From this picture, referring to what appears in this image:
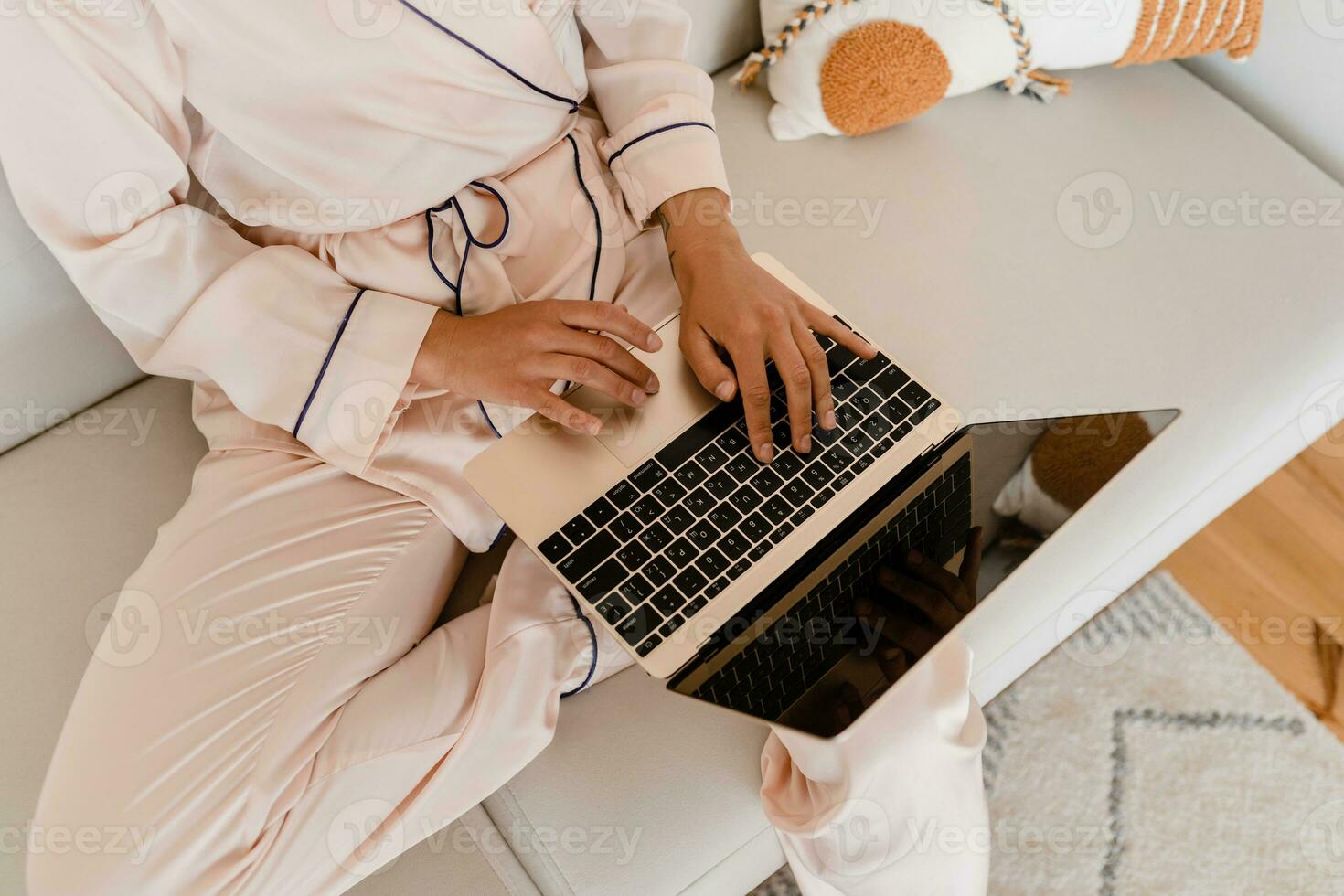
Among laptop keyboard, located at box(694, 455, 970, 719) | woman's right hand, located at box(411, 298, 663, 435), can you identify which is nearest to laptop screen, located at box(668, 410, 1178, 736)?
laptop keyboard, located at box(694, 455, 970, 719)

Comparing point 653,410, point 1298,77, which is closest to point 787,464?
point 653,410

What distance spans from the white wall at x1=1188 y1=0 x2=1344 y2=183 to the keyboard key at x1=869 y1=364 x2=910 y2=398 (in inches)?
24.2

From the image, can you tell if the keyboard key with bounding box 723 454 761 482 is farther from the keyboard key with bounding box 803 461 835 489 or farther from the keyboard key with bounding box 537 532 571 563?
the keyboard key with bounding box 537 532 571 563

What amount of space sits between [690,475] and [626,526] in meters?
0.07

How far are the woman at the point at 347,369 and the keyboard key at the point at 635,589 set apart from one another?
133mm

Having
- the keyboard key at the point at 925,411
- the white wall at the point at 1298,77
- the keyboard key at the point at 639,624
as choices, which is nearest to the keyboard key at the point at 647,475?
the keyboard key at the point at 639,624

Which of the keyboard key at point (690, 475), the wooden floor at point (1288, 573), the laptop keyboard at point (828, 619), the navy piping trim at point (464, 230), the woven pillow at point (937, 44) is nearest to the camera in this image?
the laptop keyboard at point (828, 619)

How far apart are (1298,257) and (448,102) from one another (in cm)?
93

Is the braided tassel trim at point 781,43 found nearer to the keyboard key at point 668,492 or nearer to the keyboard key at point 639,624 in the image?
the keyboard key at point 668,492

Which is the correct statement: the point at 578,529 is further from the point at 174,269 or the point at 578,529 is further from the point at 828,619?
the point at 174,269

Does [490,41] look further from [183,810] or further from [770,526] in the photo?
[183,810]

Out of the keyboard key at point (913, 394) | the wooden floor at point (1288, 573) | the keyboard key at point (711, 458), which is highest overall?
the keyboard key at point (913, 394)

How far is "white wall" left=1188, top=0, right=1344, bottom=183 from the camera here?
3.89ft

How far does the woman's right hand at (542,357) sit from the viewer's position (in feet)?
2.73
